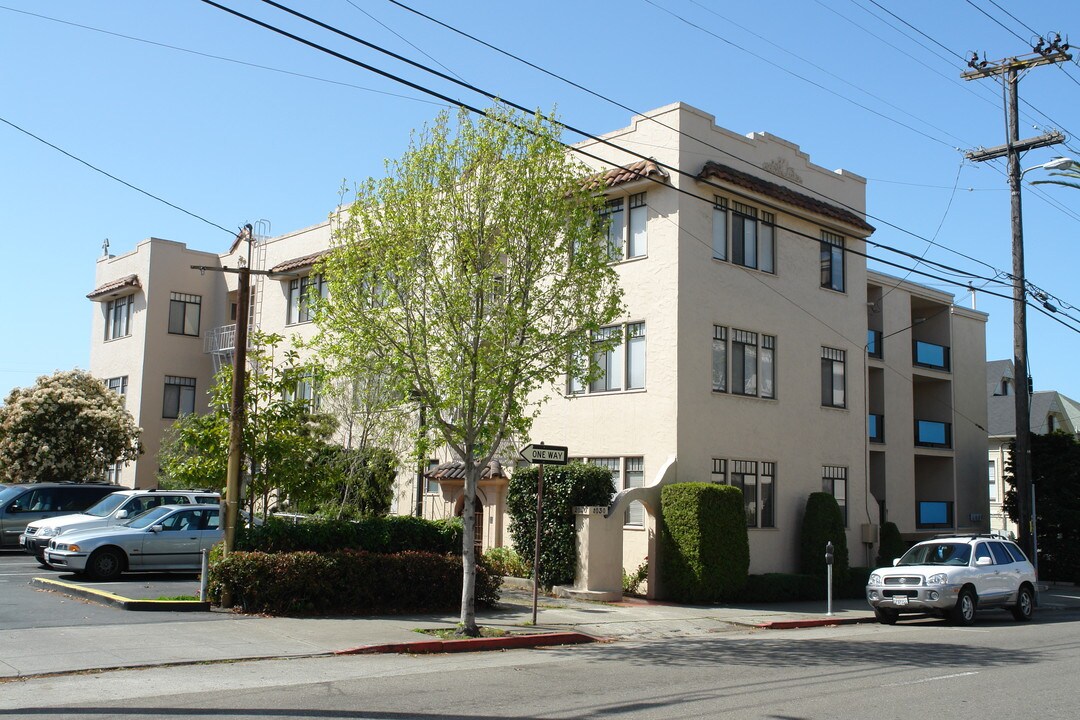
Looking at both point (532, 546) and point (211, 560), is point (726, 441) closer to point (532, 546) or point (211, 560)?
point (532, 546)

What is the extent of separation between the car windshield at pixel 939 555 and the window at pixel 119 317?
28038 mm

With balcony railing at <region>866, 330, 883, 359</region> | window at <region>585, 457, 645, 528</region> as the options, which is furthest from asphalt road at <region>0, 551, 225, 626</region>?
balcony railing at <region>866, 330, 883, 359</region>

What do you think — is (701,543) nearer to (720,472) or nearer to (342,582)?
(720,472)

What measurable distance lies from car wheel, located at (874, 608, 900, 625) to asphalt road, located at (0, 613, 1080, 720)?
428 centimetres

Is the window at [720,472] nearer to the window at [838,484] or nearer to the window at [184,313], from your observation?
the window at [838,484]

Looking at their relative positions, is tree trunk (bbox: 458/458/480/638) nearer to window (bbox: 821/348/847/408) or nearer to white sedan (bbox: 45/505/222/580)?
white sedan (bbox: 45/505/222/580)

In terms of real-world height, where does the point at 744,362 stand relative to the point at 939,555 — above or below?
above

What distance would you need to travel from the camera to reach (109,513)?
21781 mm

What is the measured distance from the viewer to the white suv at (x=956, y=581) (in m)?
18.8

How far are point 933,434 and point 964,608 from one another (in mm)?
14556

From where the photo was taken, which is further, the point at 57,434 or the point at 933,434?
the point at 933,434

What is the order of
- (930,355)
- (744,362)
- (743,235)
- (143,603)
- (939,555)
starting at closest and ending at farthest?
(143,603)
(939,555)
(744,362)
(743,235)
(930,355)

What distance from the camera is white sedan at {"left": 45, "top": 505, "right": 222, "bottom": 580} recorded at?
19.3 m

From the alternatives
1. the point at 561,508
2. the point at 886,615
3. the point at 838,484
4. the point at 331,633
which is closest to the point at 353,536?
the point at 331,633
